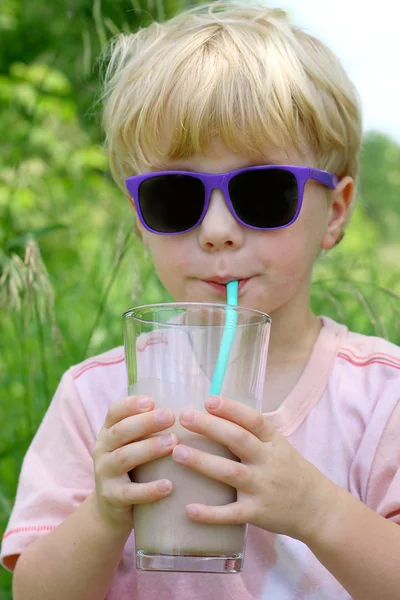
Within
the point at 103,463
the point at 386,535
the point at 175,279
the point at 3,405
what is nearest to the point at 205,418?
the point at 103,463

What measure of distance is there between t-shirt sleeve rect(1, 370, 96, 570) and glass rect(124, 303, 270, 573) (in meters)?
0.45

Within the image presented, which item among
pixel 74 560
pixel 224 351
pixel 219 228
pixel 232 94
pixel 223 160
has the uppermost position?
pixel 232 94

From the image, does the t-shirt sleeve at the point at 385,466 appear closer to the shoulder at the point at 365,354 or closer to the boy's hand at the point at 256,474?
the shoulder at the point at 365,354

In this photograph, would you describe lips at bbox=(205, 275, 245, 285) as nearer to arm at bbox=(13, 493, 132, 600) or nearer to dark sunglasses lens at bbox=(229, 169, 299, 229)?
dark sunglasses lens at bbox=(229, 169, 299, 229)

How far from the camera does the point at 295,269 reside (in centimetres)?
189

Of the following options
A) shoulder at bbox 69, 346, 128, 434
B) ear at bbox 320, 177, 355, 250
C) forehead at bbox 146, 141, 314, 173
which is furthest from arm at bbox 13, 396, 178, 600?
ear at bbox 320, 177, 355, 250

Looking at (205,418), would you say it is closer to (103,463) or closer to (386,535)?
(103,463)

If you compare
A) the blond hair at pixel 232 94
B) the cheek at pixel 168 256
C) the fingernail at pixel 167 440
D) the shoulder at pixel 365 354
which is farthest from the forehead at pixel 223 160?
the fingernail at pixel 167 440

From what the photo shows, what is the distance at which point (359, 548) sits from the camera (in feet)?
5.08

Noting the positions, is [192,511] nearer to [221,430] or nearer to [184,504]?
[184,504]

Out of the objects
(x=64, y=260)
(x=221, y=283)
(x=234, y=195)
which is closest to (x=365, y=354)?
(x=221, y=283)

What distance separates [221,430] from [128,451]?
0.16m

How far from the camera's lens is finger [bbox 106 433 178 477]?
4.45ft

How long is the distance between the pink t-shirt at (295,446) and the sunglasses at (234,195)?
0.37 m
